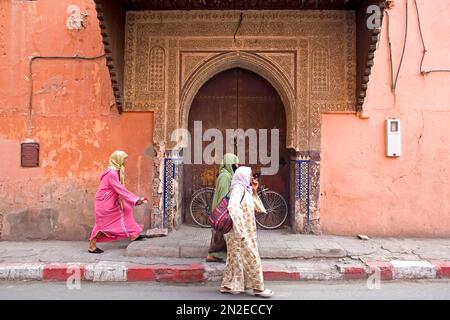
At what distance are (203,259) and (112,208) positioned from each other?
1.49 metres

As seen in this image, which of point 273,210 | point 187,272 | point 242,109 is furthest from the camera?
→ point 242,109

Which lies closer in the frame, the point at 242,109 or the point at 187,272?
the point at 187,272

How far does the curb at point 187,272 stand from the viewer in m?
4.98

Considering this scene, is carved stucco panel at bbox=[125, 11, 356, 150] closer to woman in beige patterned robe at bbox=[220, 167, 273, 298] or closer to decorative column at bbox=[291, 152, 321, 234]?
decorative column at bbox=[291, 152, 321, 234]

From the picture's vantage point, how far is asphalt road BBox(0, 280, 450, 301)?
14.1ft

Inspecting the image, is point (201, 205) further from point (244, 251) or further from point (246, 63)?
point (244, 251)

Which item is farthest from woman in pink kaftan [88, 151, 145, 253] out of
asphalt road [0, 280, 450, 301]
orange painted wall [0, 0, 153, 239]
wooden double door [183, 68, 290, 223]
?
wooden double door [183, 68, 290, 223]

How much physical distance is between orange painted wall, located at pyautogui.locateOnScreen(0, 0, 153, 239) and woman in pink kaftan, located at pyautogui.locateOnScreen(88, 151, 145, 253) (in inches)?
26.0

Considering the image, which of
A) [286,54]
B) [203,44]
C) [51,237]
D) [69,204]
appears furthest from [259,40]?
[51,237]

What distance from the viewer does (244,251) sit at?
13.9ft

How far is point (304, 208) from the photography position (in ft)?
21.2

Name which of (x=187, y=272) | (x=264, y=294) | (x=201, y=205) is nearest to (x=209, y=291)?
(x=187, y=272)

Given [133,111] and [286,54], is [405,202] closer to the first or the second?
[286,54]

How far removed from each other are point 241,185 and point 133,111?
2.94 meters
